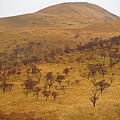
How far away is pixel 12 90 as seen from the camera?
7006 centimetres

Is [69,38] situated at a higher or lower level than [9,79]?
higher

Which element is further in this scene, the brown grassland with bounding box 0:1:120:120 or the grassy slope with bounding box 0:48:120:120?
the brown grassland with bounding box 0:1:120:120

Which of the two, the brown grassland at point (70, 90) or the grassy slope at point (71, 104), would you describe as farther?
the brown grassland at point (70, 90)

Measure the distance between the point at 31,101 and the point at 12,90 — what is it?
14336mm

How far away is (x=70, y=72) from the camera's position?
8862 centimetres

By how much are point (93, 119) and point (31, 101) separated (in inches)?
664

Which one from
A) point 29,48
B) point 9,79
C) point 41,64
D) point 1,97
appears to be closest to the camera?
point 1,97

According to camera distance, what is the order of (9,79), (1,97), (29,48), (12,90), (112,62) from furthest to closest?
(29,48) < (112,62) < (9,79) < (12,90) < (1,97)

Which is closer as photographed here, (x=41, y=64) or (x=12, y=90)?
(x=12, y=90)

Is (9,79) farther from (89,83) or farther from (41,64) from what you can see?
(89,83)

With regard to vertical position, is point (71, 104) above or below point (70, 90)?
below

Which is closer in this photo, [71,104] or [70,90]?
[71,104]

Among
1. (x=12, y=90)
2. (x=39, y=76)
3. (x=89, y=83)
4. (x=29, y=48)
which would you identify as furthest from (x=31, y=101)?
(x=29, y=48)

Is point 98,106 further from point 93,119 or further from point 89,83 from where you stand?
point 89,83
